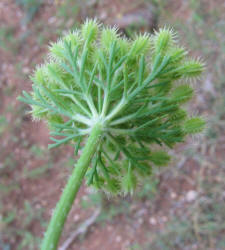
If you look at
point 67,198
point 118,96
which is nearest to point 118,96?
point 118,96

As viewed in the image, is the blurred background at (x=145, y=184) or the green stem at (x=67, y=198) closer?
the green stem at (x=67, y=198)

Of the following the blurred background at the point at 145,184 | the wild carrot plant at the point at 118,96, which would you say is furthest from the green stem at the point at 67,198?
the blurred background at the point at 145,184

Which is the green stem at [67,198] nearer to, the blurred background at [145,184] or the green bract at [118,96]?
the green bract at [118,96]

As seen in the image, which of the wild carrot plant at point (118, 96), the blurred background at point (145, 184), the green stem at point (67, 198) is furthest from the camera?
the blurred background at point (145, 184)

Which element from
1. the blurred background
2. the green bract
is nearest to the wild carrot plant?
the green bract

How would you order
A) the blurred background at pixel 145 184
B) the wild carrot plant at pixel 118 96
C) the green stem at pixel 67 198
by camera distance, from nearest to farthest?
1. the green stem at pixel 67 198
2. the wild carrot plant at pixel 118 96
3. the blurred background at pixel 145 184

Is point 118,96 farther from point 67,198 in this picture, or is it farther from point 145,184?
point 145,184

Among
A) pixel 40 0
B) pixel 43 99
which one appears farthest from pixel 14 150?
pixel 43 99
